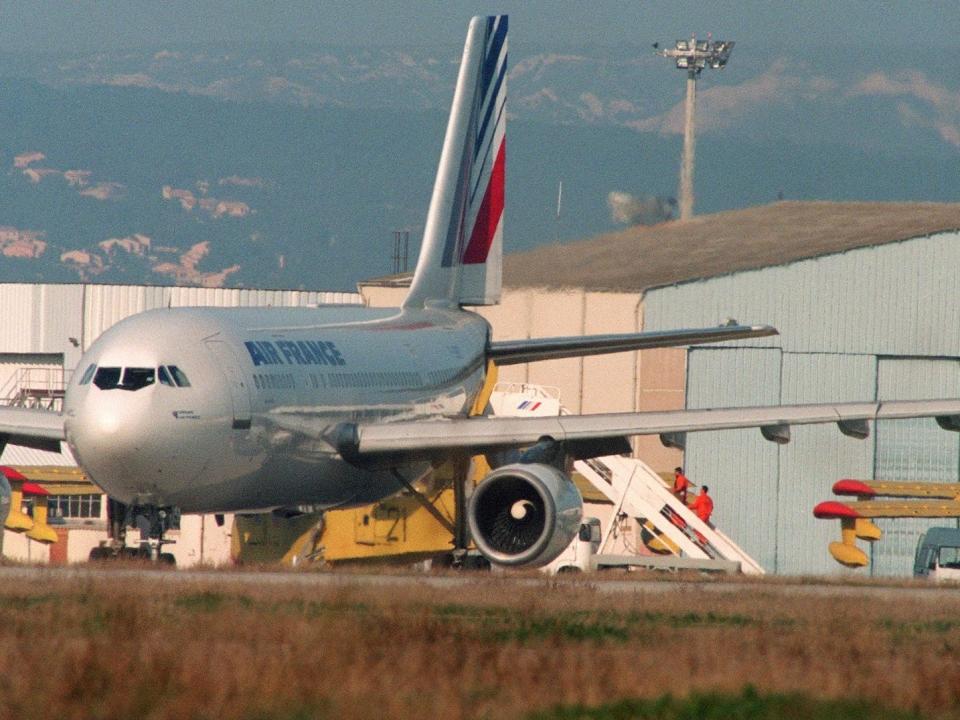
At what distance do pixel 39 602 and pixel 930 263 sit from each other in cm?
4342

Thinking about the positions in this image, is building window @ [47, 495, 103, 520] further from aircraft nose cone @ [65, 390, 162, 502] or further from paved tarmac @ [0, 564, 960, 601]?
paved tarmac @ [0, 564, 960, 601]

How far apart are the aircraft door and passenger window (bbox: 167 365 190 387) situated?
0.70m

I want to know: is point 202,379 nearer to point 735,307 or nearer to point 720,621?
point 720,621

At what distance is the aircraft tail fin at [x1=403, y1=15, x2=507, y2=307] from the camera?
1527 inches

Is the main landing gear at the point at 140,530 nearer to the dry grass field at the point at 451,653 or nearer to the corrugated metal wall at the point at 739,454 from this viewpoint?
the dry grass field at the point at 451,653

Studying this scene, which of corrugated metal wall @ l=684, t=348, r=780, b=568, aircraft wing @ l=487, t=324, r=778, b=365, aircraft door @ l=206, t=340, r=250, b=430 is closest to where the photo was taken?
aircraft door @ l=206, t=340, r=250, b=430

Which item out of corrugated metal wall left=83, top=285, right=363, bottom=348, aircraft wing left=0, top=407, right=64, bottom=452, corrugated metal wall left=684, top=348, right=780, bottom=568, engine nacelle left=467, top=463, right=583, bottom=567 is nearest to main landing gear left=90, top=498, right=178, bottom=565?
aircraft wing left=0, top=407, right=64, bottom=452

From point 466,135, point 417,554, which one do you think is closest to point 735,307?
point 466,135

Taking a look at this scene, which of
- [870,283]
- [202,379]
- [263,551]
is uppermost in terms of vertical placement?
[870,283]

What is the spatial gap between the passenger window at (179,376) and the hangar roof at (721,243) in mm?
30628

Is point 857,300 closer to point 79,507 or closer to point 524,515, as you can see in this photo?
point 79,507

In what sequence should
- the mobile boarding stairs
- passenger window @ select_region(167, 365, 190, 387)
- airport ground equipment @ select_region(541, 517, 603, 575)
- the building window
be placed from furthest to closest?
the building window, airport ground equipment @ select_region(541, 517, 603, 575), the mobile boarding stairs, passenger window @ select_region(167, 365, 190, 387)

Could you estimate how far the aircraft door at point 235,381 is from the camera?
27.6 m

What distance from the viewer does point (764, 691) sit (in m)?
12.8
